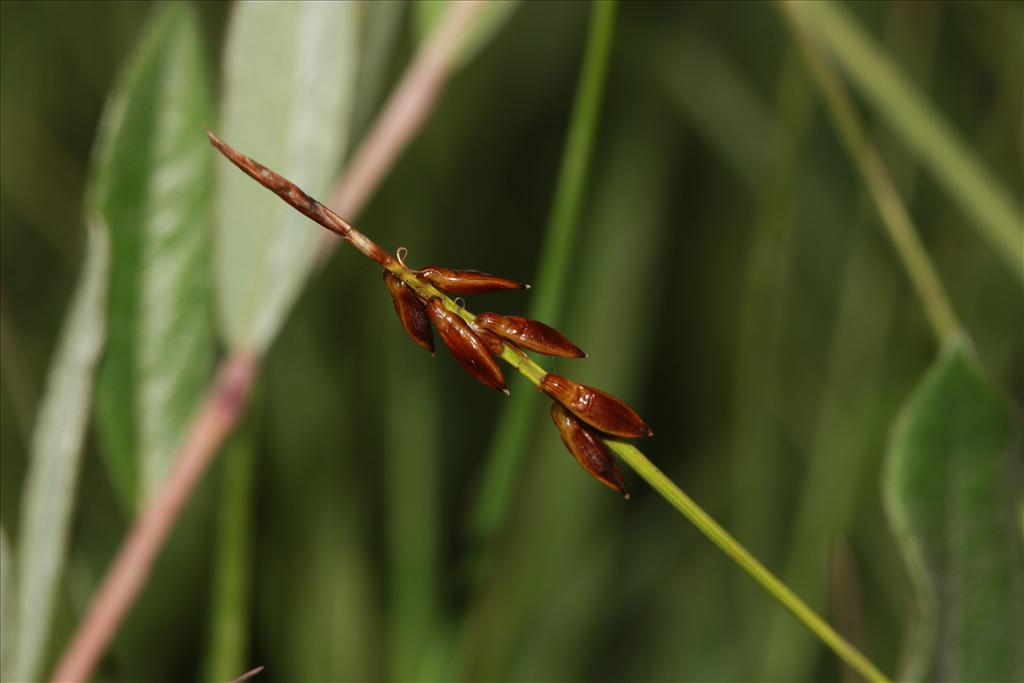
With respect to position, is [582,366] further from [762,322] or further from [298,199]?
[298,199]

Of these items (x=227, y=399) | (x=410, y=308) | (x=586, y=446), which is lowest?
(x=586, y=446)

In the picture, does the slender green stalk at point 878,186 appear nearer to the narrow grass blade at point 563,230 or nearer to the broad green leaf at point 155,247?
the narrow grass blade at point 563,230

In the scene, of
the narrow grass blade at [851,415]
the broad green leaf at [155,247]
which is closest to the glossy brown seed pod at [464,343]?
the broad green leaf at [155,247]

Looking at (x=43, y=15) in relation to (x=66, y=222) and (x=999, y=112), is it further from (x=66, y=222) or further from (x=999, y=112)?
Result: (x=999, y=112)

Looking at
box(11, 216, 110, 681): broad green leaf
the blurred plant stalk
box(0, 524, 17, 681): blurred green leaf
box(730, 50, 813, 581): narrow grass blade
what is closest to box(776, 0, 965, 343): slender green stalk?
the blurred plant stalk

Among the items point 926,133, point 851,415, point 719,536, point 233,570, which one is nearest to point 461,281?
point 719,536

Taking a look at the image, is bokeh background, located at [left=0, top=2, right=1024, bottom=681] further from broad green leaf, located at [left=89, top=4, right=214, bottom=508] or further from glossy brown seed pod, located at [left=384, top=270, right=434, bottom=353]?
glossy brown seed pod, located at [left=384, top=270, right=434, bottom=353]
